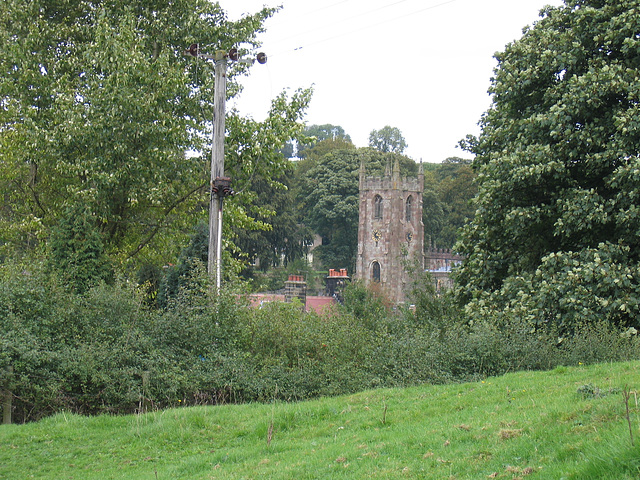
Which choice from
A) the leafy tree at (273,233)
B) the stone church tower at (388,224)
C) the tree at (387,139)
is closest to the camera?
the leafy tree at (273,233)

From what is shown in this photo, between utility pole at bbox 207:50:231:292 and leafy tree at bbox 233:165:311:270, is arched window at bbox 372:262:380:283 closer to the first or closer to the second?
leafy tree at bbox 233:165:311:270

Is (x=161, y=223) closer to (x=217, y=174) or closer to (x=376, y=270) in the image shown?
(x=217, y=174)

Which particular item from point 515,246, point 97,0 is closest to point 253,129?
point 97,0

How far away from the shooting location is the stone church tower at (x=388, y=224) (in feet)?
266

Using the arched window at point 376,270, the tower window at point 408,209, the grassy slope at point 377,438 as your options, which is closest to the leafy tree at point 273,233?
the arched window at point 376,270

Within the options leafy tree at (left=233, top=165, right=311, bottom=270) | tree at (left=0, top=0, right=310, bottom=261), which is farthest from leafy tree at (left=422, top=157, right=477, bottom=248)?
tree at (left=0, top=0, right=310, bottom=261)

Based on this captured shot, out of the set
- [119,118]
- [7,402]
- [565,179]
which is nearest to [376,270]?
[119,118]

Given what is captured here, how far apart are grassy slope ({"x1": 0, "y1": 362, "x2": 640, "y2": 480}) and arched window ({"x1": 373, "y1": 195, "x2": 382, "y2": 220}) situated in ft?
234

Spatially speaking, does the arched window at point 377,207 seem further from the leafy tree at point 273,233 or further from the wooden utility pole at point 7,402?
the wooden utility pole at point 7,402

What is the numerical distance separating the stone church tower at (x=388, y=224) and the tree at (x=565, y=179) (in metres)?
63.1

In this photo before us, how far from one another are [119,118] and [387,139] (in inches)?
3960

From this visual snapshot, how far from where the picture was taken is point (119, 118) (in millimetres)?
18875

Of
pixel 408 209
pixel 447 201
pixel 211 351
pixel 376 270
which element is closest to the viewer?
pixel 211 351

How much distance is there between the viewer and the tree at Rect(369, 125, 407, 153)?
117m
